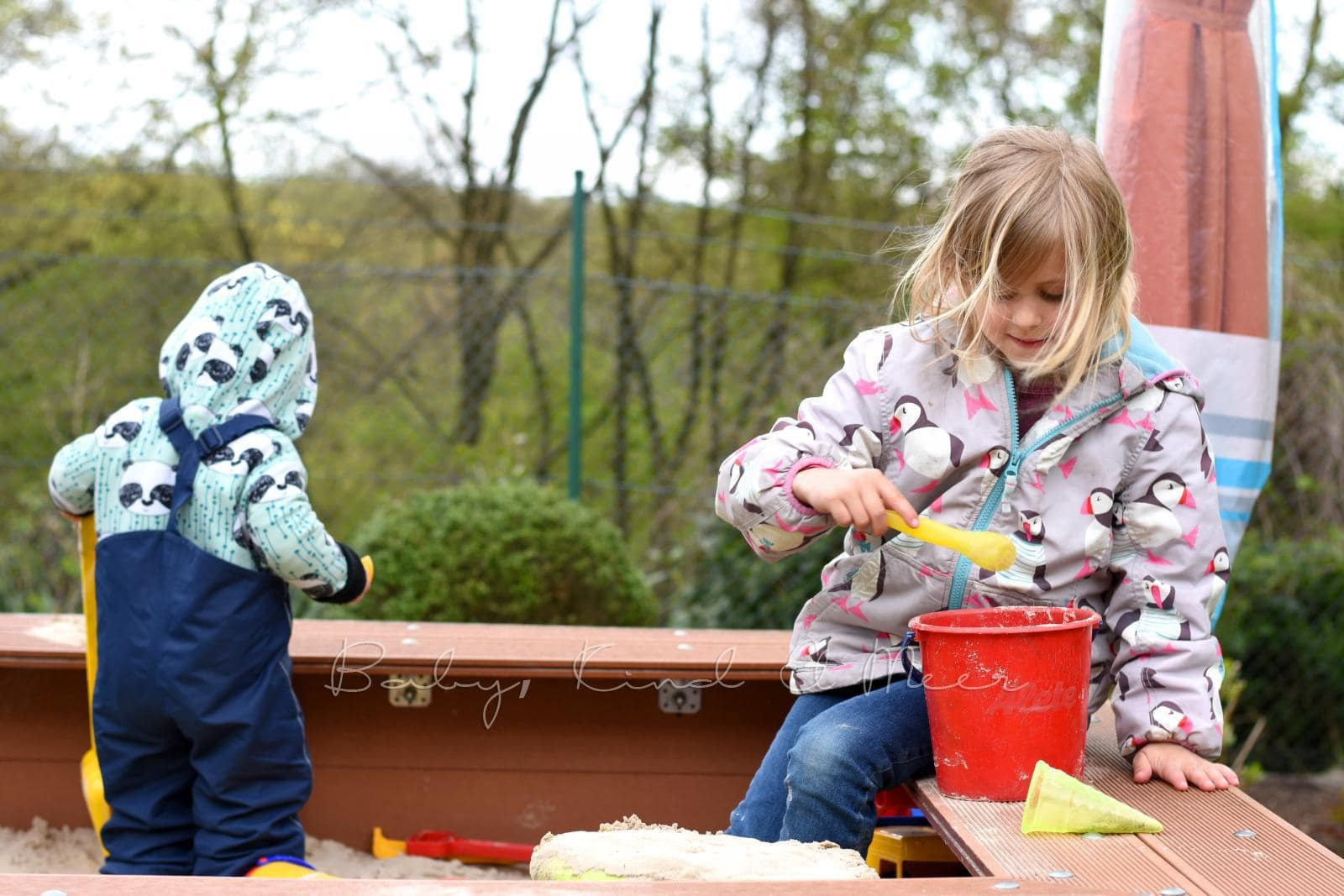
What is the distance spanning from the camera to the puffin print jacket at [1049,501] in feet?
6.28

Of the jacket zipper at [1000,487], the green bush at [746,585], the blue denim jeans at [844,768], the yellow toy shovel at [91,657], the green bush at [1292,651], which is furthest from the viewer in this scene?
the green bush at [1292,651]

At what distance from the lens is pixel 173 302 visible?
5.79 m

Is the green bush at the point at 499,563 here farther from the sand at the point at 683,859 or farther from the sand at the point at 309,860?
the sand at the point at 683,859

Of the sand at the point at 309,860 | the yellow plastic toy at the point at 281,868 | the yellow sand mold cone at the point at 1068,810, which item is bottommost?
the sand at the point at 309,860

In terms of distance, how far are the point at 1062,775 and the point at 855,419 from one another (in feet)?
1.98

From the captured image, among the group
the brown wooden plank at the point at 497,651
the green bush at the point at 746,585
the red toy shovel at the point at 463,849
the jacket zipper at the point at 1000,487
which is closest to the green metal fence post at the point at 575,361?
the green bush at the point at 746,585

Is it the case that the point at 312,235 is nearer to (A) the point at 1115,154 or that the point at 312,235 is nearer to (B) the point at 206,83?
(B) the point at 206,83

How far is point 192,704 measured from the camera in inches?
93.4

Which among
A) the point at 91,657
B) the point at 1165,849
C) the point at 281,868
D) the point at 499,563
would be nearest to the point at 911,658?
the point at 1165,849

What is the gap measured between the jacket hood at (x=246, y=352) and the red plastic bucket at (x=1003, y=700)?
143 centimetres

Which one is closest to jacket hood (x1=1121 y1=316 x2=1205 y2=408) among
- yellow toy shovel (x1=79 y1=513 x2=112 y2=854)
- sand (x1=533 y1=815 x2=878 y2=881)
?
sand (x1=533 y1=815 x2=878 y2=881)

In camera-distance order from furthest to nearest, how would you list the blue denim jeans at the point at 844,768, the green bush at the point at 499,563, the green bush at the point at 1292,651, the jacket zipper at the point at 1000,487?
the green bush at the point at 1292,651, the green bush at the point at 499,563, the jacket zipper at the point at 1000,487, the blue denim jeans at the point at 844,768

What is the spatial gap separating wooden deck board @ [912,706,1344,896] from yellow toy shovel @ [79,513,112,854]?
5.14 feet

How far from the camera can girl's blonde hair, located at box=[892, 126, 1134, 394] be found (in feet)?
6.00
